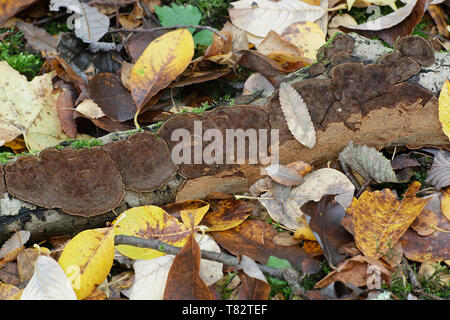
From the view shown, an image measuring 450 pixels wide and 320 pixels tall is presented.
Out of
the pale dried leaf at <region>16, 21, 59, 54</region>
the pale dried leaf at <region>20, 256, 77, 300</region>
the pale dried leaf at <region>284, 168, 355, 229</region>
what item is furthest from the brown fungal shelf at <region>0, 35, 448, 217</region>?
the pale dried leaf at <region>16, 21, 59, 54</region>

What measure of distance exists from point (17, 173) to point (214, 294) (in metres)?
0.97

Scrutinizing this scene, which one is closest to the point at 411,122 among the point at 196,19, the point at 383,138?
the point at 383,138

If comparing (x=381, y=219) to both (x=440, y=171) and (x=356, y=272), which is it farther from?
(x=440, y=171)

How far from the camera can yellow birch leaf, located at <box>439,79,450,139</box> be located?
1.99 m

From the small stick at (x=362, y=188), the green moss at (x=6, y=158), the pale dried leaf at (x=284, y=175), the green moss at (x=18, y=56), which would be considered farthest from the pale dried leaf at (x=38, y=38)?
the small stick at (x=362, y=188)

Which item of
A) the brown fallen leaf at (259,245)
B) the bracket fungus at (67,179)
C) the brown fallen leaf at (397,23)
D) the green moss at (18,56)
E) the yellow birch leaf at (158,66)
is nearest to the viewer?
the brown fallen leaf at (259,245)

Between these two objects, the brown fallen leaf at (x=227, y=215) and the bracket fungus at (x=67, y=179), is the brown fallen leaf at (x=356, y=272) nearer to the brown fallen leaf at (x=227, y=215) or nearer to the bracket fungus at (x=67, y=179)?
the brown fallen leaf at (x=227, y=215)

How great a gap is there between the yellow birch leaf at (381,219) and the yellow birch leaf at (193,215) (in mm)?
633

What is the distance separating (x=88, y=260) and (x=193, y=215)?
1.57ft

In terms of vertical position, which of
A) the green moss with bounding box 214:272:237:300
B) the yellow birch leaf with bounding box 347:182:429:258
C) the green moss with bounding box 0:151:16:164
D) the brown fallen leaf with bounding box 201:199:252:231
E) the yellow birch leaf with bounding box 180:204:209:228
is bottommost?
the green moss with bounding box 214:272:237:300

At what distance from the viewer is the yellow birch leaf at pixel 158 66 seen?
92.5 inches

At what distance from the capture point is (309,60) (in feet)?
8.20

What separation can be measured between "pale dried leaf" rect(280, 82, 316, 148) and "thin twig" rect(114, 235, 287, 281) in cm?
61

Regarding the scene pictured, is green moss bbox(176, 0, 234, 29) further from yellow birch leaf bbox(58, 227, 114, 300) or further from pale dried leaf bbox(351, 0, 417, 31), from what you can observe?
yellow birch leaf bbox(58, 227, 114, 300)
